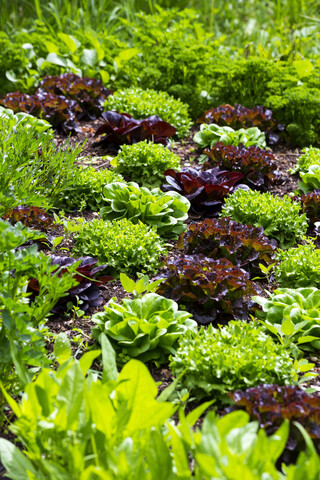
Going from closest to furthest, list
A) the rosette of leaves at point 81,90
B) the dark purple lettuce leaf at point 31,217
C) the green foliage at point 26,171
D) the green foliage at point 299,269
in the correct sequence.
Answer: the green foliage at point 26,171 < the green foliage at point 299,269 < the dark purple lettuce leaf at point 31,217 < the rosette of leaves at point 81,90

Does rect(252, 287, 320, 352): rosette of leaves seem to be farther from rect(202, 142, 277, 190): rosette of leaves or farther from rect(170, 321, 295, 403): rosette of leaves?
rect(202, 142, 277, 190): rosette of leaves

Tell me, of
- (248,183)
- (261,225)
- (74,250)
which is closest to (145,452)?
(74,250)

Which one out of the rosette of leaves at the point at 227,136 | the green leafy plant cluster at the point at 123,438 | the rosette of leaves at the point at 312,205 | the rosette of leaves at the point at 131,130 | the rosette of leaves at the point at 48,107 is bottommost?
the rosette of leaves at the point at 312,205

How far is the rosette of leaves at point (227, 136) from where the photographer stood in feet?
17.9

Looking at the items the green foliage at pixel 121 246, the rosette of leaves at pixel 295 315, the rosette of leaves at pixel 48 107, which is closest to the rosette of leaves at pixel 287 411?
the rosette of leaves at pixel 295 315

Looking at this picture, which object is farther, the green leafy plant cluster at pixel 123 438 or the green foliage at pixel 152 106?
the green foliage at pixel 152 106

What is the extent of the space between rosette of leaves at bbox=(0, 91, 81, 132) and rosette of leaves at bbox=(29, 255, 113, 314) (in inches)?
104

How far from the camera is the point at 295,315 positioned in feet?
10.5

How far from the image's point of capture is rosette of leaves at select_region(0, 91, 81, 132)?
18.8 feet

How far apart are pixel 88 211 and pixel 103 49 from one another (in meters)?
3.41

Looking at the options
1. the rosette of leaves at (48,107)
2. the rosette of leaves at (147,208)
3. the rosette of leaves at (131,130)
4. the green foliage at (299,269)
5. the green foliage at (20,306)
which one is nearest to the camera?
the green foliage at (20,306)

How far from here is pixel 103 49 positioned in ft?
23.6

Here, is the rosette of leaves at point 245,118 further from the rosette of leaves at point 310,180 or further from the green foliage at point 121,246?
the green foliage at point 121,246

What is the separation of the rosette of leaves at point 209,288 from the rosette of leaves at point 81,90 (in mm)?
3255
